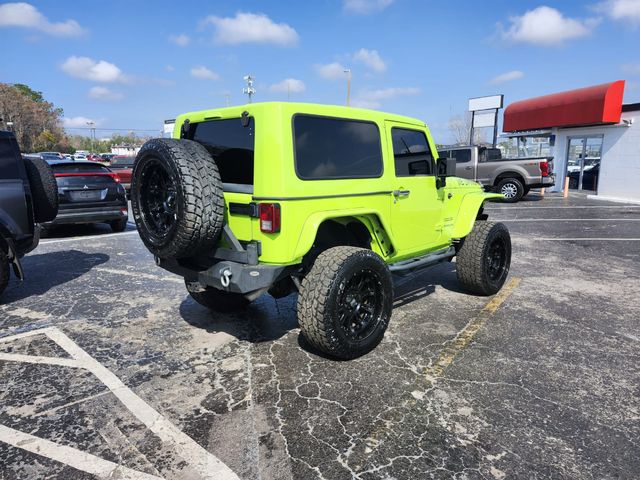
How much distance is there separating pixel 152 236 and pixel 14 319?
7.52ft

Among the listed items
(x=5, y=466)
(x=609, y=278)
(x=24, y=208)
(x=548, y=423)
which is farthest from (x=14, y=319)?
(x=609, y=278)

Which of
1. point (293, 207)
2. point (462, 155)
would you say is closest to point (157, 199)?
point (293, 207)

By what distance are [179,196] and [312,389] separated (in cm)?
172

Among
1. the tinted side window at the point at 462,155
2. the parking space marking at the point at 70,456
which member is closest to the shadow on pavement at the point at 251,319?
the parking space marking at the point at 70,456

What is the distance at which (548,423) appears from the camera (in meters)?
2.81

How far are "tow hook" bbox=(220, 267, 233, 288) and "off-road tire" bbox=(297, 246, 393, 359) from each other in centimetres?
58

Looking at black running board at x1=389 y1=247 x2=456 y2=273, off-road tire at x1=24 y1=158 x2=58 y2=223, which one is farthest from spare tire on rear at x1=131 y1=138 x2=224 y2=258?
off-road tire at x1=24 y1=158 x2=58 y2=223

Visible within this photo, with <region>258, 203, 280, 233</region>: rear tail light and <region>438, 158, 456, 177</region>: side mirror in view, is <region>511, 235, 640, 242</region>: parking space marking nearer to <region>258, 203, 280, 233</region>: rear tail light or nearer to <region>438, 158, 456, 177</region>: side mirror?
<region>438, 158, 456, 177</region>: side mirror

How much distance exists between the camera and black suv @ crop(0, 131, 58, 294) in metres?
5.12

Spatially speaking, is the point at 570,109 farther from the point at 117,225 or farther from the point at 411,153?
the point at 117,225

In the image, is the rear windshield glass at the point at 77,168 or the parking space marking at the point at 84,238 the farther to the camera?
the rear windshield glass at the point at 77,168

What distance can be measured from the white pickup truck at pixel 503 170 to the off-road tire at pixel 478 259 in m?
10.5

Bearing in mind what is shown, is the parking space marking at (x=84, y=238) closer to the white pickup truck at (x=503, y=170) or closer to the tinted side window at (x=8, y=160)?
the tinted side window at (x=8, y=160)

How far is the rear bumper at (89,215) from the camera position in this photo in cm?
874
